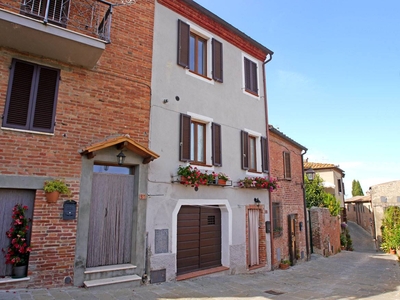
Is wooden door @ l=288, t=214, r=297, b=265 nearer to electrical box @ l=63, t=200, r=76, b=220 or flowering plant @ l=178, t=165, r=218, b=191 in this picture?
flowering plant @ l=178, t=165, r=218, b=191

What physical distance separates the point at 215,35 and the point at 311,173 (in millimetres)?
7474

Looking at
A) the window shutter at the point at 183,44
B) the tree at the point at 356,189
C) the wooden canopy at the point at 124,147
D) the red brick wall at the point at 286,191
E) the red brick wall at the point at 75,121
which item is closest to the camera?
the red brick wall at the point at 75,121

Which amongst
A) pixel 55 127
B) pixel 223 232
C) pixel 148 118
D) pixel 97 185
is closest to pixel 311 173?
pixel 223 232

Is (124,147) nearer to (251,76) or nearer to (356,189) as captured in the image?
(251,76)

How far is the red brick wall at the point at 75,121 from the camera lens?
5.69 m

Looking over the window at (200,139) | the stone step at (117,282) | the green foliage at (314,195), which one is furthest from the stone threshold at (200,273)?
the green foliage at (314,195)

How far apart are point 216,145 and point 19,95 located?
5.44 metres

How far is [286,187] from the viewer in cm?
1262

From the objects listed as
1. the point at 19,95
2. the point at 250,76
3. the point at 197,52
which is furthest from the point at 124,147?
the point at 250,76

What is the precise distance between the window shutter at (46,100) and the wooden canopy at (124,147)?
3.07 ft

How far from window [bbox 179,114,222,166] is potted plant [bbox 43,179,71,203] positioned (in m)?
3.30

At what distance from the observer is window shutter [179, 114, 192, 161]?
26.6 feet

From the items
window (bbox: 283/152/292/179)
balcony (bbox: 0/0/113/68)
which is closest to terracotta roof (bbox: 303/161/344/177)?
window (bbox: 283/152/292/179)

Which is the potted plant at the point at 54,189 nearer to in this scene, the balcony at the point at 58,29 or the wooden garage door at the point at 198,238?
the balcony at the point at 58,29
